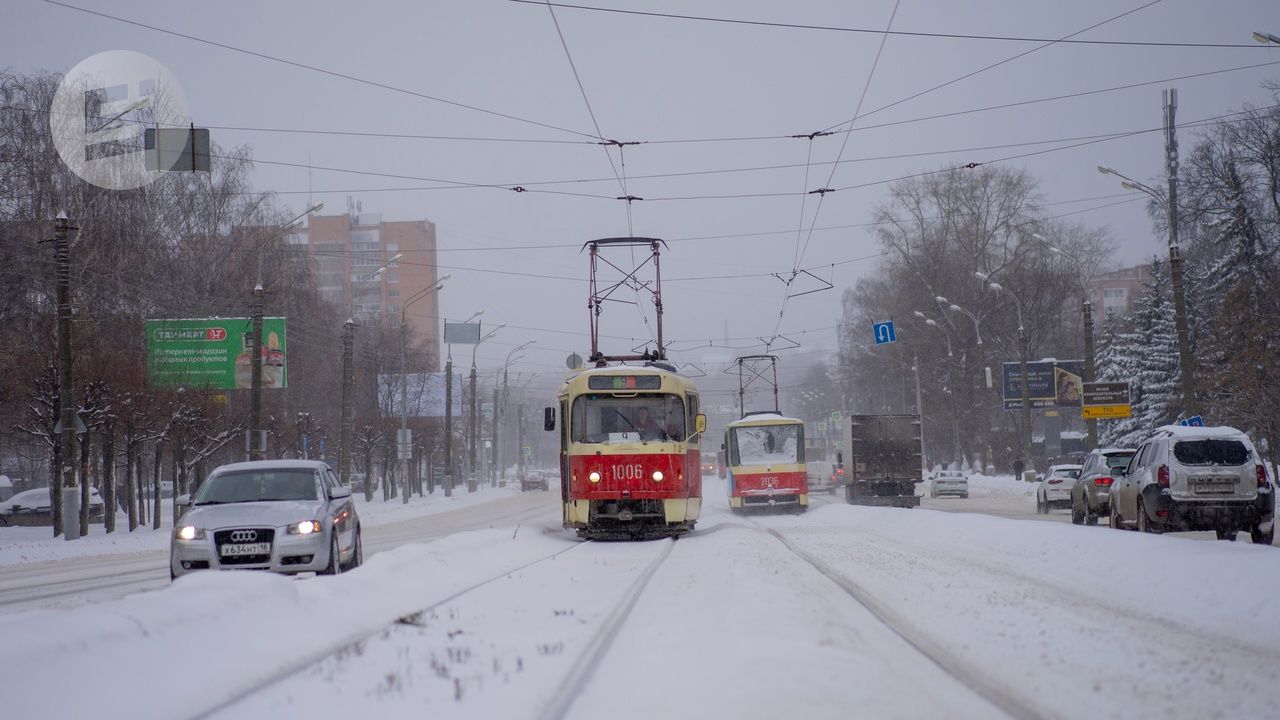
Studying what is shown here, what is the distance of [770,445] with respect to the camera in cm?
3697

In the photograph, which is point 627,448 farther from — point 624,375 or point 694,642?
point 694,642

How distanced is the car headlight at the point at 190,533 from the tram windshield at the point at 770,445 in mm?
24564

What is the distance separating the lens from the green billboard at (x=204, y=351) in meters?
40.8

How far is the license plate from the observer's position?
13750 millimetres

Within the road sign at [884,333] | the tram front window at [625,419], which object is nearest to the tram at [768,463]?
the tram front window at [625,419]

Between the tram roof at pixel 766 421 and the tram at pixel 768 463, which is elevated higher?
the tram roof at pixel 766 421

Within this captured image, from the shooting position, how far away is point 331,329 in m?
67.4

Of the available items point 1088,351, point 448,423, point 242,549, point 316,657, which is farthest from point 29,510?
point 316,657

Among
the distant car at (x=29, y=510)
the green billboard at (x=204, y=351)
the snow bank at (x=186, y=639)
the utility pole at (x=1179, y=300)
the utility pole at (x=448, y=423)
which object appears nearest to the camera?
the snow bank at (x=186, y=639)

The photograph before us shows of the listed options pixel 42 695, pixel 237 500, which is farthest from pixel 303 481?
pixel 42 695

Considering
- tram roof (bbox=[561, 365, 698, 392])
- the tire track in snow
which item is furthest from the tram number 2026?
the tire track in snow

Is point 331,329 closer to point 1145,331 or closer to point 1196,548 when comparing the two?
point 1145,331

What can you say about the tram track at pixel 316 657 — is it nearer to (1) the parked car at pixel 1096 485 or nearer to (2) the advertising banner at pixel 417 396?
(1) the parked car at pixel 1096 485

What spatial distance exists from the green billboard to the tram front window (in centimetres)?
2201
